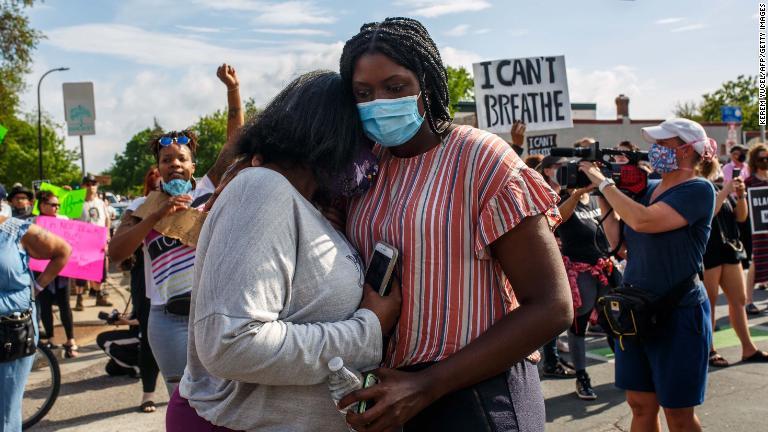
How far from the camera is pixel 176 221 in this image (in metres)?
3.58

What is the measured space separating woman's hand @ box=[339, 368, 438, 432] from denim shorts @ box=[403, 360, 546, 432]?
0.09 m

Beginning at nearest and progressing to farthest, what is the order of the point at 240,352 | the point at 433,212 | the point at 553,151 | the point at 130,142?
the point at 240,352, the point at 433,212, the point at 553,151, the point at 130,142

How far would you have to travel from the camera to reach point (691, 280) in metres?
3.33

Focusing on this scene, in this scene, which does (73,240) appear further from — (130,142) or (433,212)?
(130,142)

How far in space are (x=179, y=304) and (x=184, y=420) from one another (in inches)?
75.3

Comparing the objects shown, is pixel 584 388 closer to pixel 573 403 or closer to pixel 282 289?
pixel 573 403

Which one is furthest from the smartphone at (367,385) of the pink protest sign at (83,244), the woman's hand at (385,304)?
the pink protest sign at (83,244)

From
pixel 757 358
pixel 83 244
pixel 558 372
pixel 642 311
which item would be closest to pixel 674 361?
pixel 642 311

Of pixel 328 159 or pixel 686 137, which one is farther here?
pixel 686 137

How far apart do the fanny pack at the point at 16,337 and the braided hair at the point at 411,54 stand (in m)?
2.61

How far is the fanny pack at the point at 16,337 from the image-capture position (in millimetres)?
3414

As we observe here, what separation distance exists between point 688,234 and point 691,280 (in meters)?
0.23

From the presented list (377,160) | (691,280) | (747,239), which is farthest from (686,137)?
(747,239)

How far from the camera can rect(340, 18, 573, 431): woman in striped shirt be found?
1623mm
